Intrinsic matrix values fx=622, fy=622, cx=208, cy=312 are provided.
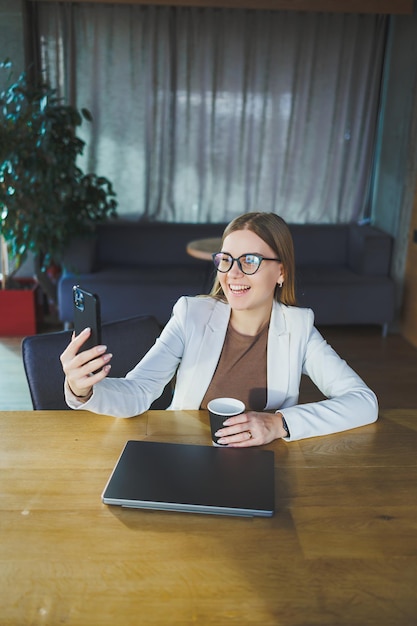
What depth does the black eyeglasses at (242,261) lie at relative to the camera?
159 cm

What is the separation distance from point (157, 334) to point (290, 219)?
3590 millimetres

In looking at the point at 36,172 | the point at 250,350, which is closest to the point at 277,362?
the point at 250,350

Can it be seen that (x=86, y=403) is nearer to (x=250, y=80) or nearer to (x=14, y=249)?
(x=14, y=249)

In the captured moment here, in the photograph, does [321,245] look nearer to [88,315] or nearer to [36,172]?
[36,172]

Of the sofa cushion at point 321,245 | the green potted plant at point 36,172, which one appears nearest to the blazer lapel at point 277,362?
the green potted plant at point 36,172

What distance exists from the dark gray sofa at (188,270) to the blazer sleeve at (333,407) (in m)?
2.30

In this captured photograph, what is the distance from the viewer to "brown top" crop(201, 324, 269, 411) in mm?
1739

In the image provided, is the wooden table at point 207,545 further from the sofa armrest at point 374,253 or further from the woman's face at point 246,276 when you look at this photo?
the sofa armrest at point 374,253

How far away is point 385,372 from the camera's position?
3.87 meters

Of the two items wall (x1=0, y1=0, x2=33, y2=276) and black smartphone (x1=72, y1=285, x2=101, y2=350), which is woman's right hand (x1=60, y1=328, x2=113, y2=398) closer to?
black smartphone (x1=72, y1=285, x2=101, y2=350)

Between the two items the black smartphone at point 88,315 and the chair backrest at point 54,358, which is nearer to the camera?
the black smartphone at point 88,315

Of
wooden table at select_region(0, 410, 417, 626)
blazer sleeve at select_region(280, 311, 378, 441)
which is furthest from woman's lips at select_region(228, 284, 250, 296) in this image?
wooden table at select_region(0, 410, 417, 626)

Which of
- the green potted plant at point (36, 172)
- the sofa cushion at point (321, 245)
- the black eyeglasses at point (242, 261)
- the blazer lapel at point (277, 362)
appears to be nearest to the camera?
the black eyeglasses at point (242, 261)

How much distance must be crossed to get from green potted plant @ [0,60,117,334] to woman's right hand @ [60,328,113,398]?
109 inches
